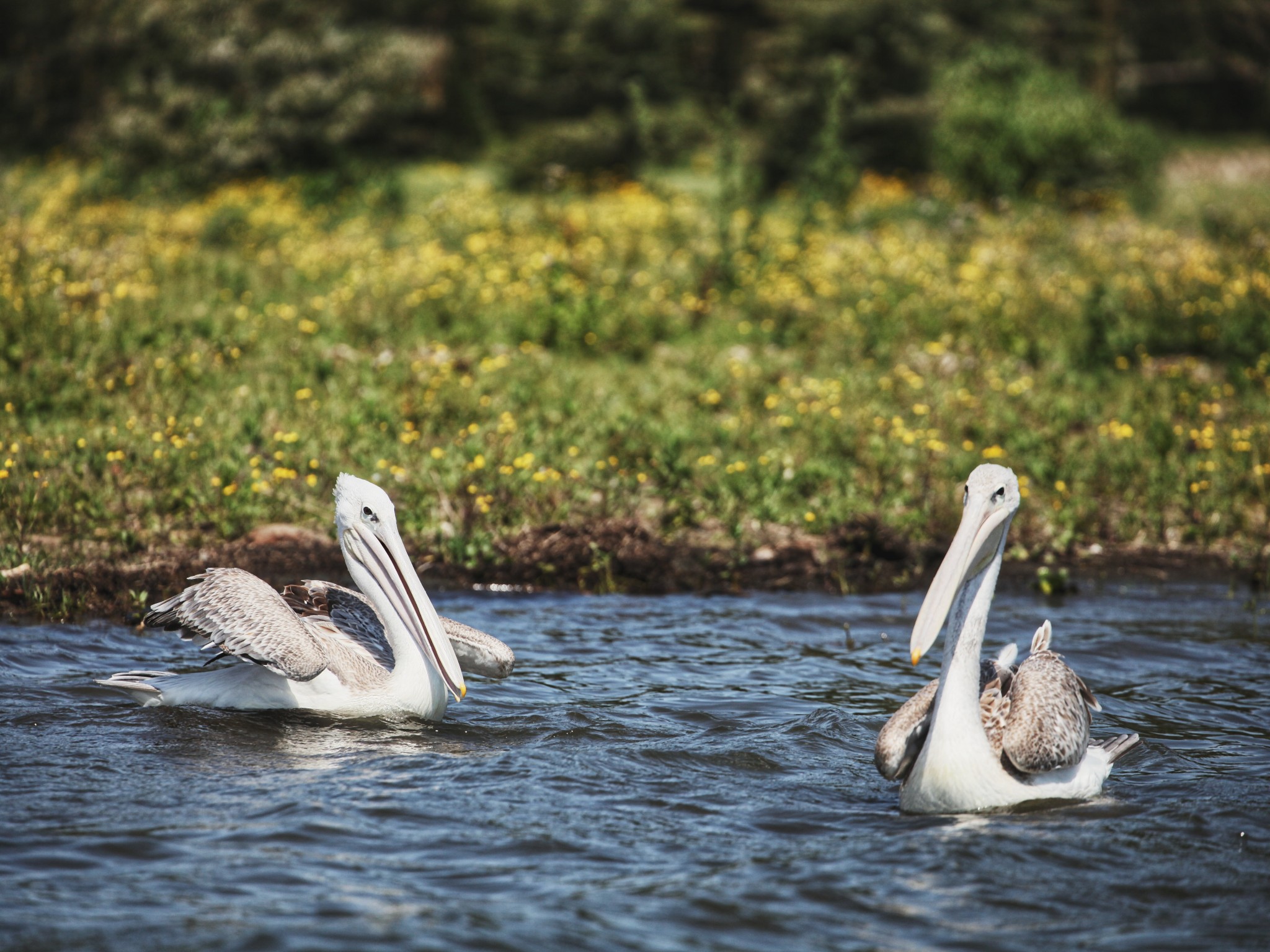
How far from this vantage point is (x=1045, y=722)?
14.6 ft

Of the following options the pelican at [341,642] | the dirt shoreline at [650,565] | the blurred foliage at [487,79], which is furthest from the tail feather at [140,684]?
the blurred foliage at [487,79]

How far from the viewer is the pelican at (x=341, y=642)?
5.16 metres

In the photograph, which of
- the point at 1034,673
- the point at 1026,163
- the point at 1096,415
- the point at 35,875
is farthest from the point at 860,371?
the point at 1026,163

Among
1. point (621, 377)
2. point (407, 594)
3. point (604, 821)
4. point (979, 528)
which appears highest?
point (621, 377)

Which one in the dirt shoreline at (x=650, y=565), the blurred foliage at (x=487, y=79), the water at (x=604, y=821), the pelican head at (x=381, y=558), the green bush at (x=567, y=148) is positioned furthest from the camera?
the green bush at (x=567, y=148)

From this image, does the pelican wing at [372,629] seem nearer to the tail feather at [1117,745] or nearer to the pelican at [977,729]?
the pelican at [977,729]

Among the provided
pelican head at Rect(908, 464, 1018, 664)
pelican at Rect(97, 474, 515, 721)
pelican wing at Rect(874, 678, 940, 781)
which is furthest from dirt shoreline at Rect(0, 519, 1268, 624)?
pelican head at Rect(908, 464, 1018, 664)

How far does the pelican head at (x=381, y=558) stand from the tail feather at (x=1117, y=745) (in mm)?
2525

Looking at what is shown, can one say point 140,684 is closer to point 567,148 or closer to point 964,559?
point 964,559

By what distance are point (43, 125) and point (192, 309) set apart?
17.4 metres

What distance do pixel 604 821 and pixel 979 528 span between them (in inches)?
63.0

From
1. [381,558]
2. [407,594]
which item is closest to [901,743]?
[407,594]

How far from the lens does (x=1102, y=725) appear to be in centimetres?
561

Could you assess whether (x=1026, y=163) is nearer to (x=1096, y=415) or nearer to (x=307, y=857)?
(x=1096, y=415)
